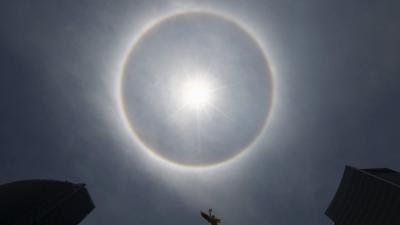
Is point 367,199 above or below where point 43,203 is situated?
above

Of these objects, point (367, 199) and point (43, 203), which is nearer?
point (43, 203)

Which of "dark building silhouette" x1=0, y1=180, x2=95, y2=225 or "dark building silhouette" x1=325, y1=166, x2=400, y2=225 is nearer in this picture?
"dark building silhouette" x1=0, y1=180, x2=95, y2=225

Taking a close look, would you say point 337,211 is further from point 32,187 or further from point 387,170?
point 32,187

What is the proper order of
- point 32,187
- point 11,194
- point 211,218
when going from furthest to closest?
1. point 32,187
2. point 11,194
3. point 211,218

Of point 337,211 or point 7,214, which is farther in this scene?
point 337,211

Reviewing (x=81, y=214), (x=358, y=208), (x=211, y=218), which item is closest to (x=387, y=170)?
(x=358, y=208)
